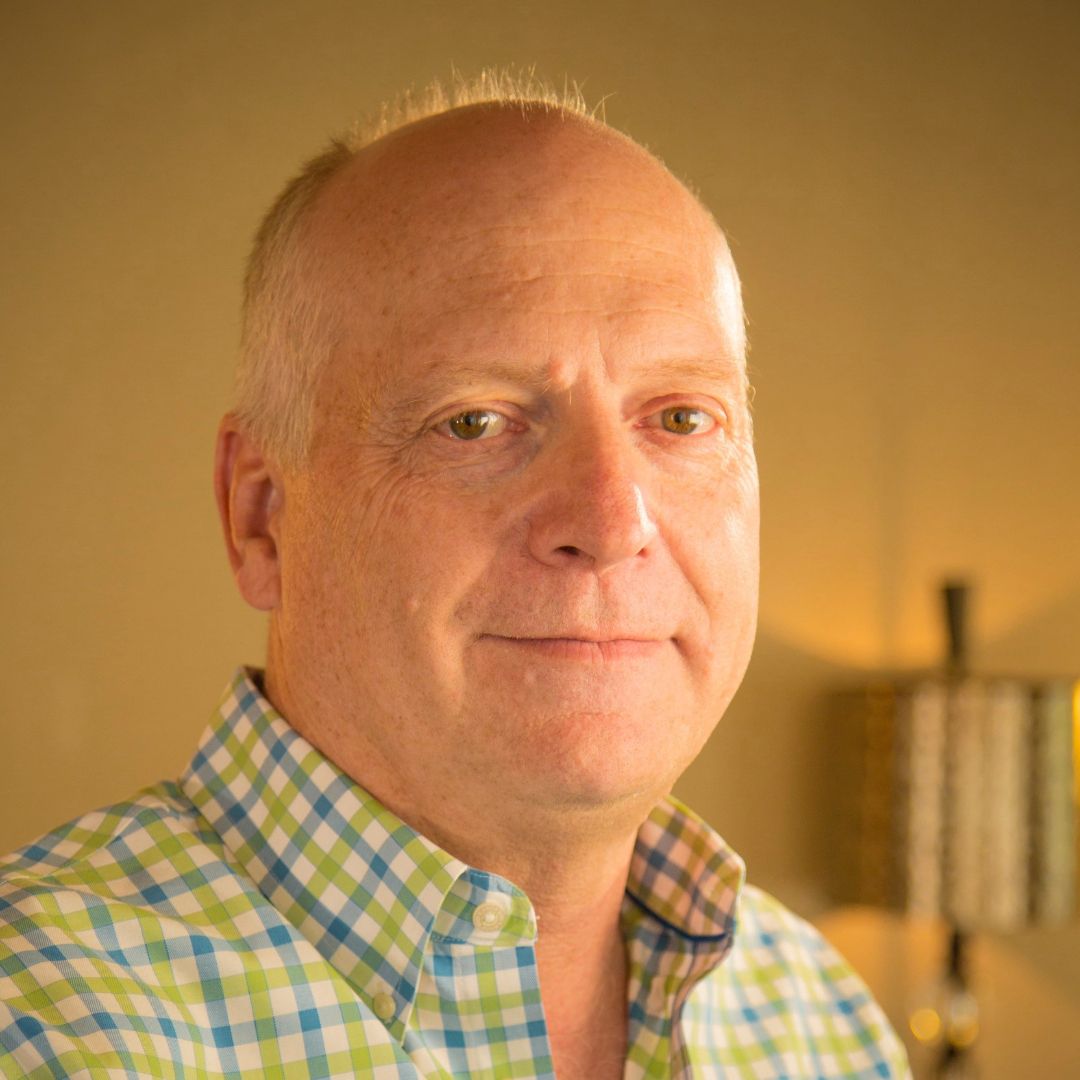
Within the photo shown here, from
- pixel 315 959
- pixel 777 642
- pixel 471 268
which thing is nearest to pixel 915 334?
pixel 777 642

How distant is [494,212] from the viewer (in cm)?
110

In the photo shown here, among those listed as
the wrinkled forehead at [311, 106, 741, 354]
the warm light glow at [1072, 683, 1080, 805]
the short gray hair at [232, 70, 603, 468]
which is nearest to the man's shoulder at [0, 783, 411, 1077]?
the short gray hair at [232, 70, 603, 468]

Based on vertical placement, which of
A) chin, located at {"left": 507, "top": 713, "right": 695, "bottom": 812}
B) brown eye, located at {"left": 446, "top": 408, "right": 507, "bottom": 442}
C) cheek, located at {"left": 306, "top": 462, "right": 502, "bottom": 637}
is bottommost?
chin, located at {"left": 507, "top": 713, "right": 695, "bottom": 812}

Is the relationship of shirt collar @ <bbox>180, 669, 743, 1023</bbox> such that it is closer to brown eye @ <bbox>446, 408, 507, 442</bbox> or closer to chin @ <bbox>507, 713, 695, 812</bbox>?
chin @ <bbox>507, 713, 695, 812</bbox>

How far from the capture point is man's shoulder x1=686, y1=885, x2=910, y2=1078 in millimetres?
1273

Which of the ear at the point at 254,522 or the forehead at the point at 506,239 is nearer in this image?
the forehead at the point at 506,239

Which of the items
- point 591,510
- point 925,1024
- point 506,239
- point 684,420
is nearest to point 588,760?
point 591,510

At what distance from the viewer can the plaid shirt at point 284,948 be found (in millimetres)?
923

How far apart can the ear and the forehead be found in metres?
0.17

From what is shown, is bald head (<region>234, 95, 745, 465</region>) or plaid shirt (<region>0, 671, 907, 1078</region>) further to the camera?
bald head (<region>234, 95, 745, 465</region>)

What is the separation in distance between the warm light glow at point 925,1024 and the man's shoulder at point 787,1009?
5.13 feet

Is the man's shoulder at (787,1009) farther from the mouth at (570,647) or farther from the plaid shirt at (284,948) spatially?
the mouth at (570,647)

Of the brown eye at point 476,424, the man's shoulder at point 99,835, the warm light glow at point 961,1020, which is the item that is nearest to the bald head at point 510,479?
the brown eye at point 476,424

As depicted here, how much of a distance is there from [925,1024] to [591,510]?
2.24m
